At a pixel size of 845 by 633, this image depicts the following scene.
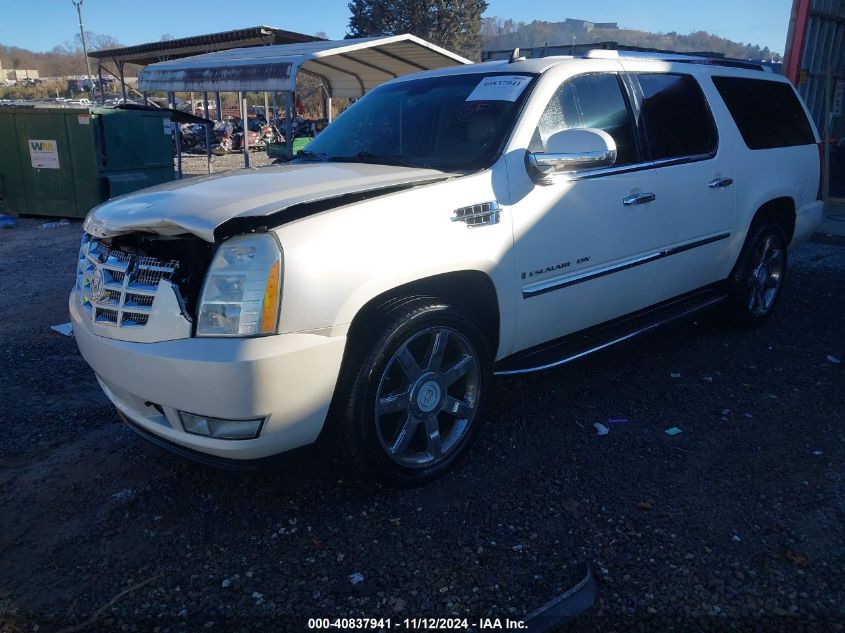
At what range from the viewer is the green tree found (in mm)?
45594

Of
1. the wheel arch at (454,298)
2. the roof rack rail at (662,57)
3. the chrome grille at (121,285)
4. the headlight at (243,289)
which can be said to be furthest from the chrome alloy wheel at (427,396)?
the roof rack rail at (662,57)

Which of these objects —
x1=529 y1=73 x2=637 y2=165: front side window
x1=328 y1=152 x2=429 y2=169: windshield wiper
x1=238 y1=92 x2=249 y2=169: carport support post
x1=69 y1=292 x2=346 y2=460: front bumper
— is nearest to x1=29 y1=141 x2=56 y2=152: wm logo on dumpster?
x1=238 y1=92 x2=249 y2=169: carport support post

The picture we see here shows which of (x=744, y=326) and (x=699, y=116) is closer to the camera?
(x=699, y=116)

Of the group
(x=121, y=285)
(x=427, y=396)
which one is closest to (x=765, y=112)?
(x=427, y=396)

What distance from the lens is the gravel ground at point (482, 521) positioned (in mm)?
2414

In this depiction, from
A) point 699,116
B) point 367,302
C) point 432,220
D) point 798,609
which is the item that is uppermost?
point 699,116

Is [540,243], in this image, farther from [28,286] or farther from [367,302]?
[28,286]

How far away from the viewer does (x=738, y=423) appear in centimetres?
379

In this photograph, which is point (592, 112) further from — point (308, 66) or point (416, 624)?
point (308, 66)

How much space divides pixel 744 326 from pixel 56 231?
9575mm

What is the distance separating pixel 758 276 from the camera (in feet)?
16.9

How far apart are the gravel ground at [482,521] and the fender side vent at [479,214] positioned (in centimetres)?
119

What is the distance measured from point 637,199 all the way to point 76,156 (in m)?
9.75

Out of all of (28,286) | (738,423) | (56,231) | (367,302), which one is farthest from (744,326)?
(56,231)
